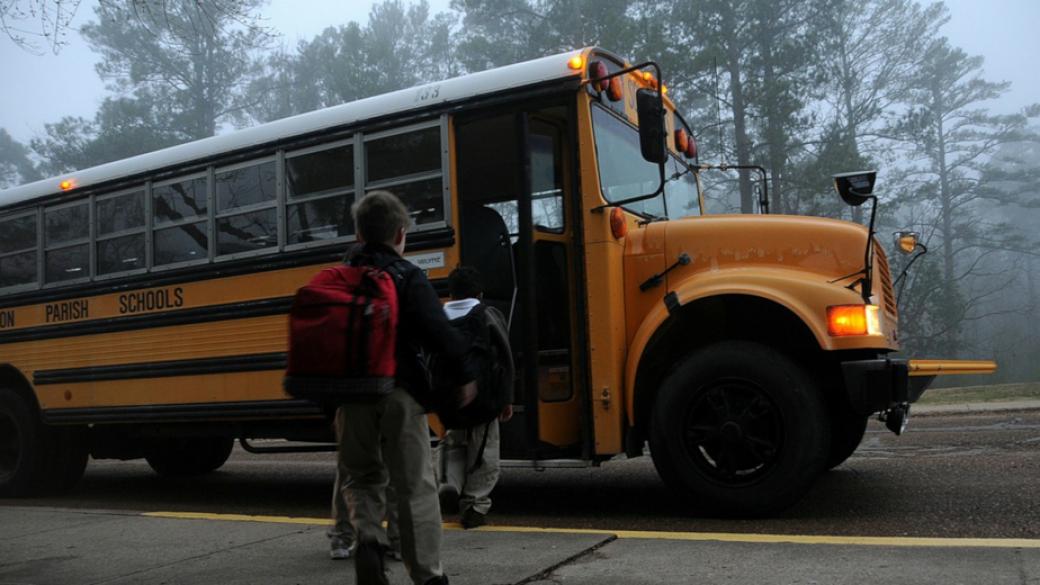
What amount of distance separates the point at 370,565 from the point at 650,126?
282 cm

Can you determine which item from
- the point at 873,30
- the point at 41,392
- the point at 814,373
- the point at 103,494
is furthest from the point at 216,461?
the point at 873,30

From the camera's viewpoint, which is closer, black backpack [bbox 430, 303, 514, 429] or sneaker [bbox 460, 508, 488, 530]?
black backpack [bbox 430, 303, 514, 429]

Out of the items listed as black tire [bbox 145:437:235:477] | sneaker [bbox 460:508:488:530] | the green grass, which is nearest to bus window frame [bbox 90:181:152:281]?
black tire [bbox 145:437:235:477]

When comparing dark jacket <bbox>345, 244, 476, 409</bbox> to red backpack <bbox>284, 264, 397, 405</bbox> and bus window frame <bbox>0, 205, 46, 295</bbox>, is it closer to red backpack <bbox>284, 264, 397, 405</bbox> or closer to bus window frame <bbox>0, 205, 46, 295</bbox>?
red backpack <bbox>284, 264, 397, 405</bbox>

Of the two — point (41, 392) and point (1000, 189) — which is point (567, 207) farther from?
point (1000, 189)

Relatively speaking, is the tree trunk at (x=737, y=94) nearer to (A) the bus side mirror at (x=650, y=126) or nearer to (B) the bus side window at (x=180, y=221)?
(B) the bus side window at (x=180, y=221)

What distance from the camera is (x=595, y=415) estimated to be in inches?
215

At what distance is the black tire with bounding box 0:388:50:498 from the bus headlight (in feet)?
20.4

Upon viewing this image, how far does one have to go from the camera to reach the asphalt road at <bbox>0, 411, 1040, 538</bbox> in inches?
197

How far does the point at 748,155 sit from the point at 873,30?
973cm

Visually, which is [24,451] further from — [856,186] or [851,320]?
[856,186]

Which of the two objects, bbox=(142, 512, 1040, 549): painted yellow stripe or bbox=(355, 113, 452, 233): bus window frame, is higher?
bbox=(355, 113, 452, 233): bus window frame

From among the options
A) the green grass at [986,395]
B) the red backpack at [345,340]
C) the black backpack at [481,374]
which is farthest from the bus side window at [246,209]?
the green grass at [986,395]

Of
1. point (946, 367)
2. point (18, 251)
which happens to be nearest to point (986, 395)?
point (946, 367)
